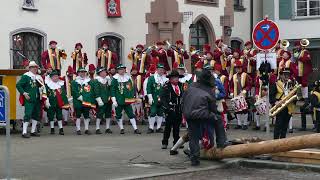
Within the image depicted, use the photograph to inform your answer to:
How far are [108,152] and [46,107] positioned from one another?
4489 mm

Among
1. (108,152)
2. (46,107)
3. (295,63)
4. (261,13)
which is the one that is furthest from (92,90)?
(261,13)

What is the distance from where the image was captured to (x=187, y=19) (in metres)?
27.2

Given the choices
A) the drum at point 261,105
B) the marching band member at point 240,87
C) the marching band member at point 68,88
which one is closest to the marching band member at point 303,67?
the marching band member at point 240,87

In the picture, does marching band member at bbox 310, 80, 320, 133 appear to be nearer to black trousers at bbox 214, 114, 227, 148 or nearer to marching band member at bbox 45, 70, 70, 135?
black trousers at bbox 214, 114, 227, 148

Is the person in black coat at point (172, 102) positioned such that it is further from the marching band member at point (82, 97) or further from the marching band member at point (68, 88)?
the marching band member at point (68, 88)

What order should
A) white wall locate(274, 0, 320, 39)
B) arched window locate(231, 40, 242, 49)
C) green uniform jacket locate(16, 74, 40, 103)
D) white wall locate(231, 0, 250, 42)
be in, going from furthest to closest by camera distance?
1. white wall locate(274, 0, 320, 39)
2. arched window locate(231, 40, 242, 49)
3. white wall locate(231, 0, 250, 42)
4. green uniform jacket locate(16, 74, 40, 103)

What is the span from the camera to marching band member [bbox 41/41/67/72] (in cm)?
2117

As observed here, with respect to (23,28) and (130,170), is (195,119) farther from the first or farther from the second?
(23,28)

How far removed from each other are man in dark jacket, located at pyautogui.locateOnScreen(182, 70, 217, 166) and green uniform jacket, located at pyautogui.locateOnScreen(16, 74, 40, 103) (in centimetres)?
604

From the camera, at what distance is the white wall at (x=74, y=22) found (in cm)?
2197

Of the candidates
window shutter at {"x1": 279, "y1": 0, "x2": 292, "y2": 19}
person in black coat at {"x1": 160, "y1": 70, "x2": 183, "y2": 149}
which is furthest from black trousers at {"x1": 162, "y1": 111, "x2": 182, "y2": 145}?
window shutter at {"x1": 279, "y1": 0, "x2": 292, "y2": 19}

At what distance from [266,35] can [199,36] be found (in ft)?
47.5

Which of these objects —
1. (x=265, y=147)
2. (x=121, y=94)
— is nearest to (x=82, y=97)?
(x=121, y=94)

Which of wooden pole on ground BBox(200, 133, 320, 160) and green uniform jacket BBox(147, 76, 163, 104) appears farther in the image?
green uniform jacket BBox(147, 76, 163, 104)
